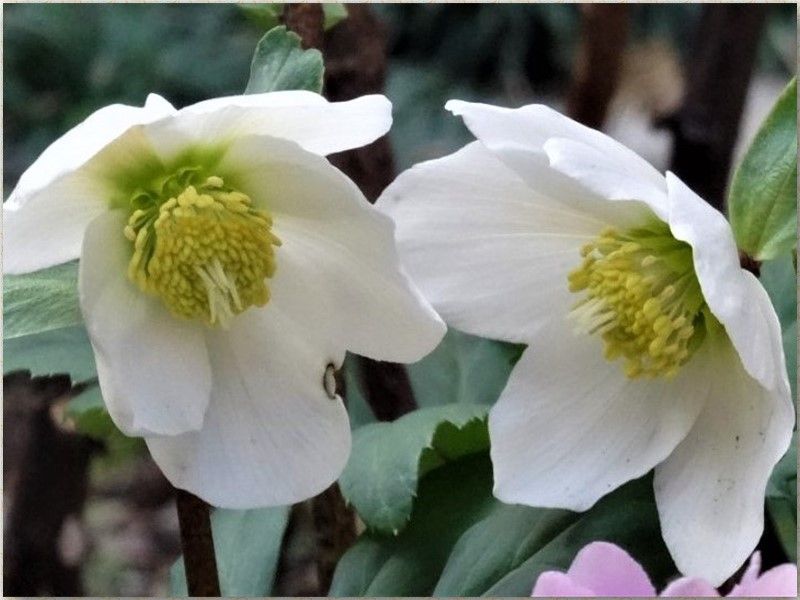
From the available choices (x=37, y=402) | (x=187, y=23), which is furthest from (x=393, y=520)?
(x=187, y=23)

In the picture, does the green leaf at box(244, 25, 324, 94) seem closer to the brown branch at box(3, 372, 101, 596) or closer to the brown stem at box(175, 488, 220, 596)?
the brown stem at box(175, 488, 220, 596)

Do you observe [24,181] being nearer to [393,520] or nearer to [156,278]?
[156,278]

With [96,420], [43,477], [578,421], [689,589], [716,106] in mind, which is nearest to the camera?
[689,589]

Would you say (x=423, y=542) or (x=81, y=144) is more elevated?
(x=81, y=144)

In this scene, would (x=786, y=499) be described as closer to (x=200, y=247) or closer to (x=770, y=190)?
(x=770, y=190)

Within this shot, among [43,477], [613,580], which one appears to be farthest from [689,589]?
[43,477]
